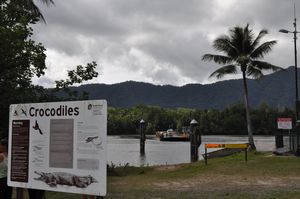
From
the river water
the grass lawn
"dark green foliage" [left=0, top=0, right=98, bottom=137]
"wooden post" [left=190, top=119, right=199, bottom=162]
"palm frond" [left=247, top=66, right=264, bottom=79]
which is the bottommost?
the river water

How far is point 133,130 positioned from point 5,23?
419 ft

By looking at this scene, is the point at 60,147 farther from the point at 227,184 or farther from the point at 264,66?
the point at 264,66

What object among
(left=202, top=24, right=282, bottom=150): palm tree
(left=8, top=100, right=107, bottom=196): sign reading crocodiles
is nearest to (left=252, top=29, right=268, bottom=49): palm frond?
(left=202, top=24, right=282, bottom=150): palm tree

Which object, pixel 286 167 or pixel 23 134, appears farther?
pixel 286 167

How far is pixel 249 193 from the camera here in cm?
1186

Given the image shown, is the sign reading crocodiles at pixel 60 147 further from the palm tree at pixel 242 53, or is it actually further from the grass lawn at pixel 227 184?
the palm tree at pixel 242 53

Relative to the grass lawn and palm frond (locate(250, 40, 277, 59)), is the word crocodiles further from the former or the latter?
palm frond (locate(250, 40, 277, 59))

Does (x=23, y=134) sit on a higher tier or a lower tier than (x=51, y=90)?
lower

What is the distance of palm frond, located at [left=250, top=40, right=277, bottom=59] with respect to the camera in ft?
105

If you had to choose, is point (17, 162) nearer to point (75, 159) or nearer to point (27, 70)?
point (75, 159)

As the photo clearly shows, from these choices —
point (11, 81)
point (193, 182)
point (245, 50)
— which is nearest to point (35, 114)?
point (11, 81)

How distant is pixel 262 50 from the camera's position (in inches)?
1267

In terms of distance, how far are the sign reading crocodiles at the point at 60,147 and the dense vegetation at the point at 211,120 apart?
12087cm

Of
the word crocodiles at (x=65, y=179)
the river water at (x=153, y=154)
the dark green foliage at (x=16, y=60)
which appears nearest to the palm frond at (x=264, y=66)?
the river water at (x=153, y=154)
